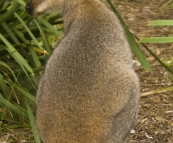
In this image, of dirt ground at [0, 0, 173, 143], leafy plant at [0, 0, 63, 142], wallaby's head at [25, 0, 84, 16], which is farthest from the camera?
dirt ground at [0, 0, 173, 143]

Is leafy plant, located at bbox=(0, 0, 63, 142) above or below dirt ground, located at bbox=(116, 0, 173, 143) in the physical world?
above

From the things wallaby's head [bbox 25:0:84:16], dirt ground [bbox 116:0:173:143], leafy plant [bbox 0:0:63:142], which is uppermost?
wallaby's head [bbox 25:0:84:16]

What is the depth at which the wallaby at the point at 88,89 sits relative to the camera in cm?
324

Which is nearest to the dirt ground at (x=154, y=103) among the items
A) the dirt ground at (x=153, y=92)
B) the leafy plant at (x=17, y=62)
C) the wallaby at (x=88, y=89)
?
the dirt ground at (x=153, y=92)

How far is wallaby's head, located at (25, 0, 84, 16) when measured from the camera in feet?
12.0

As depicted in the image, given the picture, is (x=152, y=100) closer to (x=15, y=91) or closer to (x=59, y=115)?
(x=15, y=91)

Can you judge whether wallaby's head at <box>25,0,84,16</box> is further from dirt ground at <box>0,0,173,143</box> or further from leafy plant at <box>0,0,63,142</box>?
dirt ground at <box>0,0,173,143</box>

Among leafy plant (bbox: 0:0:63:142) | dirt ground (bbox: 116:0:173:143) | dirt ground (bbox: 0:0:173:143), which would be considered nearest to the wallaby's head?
leafy plant (bbox: 0:0:63:142)

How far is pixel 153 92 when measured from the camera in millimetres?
5199

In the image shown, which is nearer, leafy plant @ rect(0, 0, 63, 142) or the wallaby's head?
the wallaby's head

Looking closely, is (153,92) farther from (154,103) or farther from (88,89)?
(88,89)

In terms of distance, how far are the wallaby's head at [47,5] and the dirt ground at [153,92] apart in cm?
140

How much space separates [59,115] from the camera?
3248mm

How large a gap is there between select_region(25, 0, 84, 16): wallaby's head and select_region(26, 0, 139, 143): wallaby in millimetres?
154
